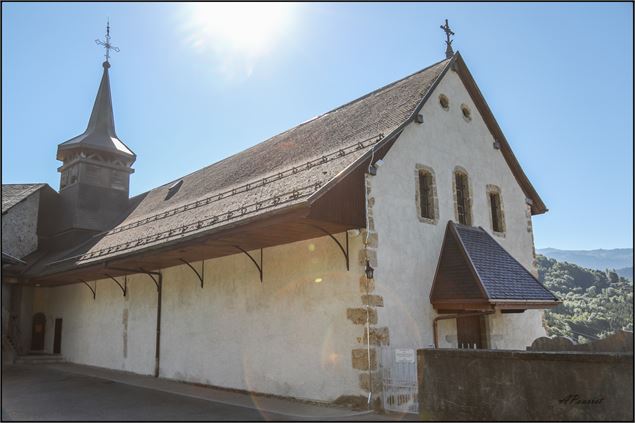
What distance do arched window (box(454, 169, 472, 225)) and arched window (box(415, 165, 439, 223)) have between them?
3.61ft

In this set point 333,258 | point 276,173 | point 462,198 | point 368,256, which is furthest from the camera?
point 462,198

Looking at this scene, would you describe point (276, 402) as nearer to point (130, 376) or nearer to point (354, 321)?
point (354, 321)

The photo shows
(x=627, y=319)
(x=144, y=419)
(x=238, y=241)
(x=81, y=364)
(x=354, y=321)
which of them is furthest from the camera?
(x=627, y=319)

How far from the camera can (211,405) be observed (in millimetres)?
9820

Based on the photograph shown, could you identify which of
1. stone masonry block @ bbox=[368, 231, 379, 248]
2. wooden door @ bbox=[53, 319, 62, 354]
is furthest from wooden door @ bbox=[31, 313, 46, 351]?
stone masonry block @ bbox=[368, 231, 379, 248]

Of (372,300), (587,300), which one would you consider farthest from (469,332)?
(587,300)

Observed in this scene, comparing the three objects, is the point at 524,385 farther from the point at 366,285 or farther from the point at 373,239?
the point at 373,239

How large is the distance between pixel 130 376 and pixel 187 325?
2.68 meters

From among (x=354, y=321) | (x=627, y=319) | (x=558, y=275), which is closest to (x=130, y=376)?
(x=354, y=321)

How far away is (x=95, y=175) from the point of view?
73.0ft

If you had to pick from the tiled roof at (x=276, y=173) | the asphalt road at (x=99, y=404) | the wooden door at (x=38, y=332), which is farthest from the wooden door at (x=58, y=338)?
the asphalt road at (x=99, y=404)

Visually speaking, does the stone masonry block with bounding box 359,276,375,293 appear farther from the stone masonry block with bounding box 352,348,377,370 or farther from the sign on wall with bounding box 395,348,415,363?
the sign on wall with bounding box 395,348,415,363

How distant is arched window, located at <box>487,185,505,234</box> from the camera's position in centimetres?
1409

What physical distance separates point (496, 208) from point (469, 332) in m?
4.05
